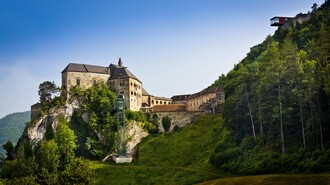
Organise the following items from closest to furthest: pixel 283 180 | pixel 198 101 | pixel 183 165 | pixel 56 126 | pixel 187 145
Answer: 1. pixel 283 180
2. pixel 183 165
3. pixel 187 145
4. pixel 56 126
5. pixel 198 101

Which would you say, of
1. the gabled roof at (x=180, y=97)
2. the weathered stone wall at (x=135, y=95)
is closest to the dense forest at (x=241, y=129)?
the weathered stone wall at (x=135, y=95)

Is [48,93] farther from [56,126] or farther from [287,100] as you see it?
[287,100]

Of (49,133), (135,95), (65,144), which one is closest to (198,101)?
(135,95)

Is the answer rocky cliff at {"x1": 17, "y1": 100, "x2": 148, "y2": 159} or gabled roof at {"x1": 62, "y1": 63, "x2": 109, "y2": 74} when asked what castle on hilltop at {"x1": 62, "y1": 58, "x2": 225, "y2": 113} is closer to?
gabled roof at {"x1": 62, "y1": 63, "x2": 109, "y2": 74}

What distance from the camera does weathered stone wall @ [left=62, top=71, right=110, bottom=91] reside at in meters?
89.3

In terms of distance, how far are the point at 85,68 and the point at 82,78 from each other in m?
2.84

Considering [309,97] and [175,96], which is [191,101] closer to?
[175,96]

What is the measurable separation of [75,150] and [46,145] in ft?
25.3

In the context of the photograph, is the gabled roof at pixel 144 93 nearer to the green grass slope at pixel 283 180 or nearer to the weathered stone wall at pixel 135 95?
the weathered stone wall at pixel 135 95

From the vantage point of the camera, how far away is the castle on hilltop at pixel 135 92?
283ft

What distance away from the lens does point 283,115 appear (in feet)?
169

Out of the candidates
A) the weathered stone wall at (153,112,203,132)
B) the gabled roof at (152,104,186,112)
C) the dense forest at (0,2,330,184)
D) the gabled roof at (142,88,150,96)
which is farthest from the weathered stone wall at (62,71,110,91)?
the weathered stone wall at (153,112,203,132)

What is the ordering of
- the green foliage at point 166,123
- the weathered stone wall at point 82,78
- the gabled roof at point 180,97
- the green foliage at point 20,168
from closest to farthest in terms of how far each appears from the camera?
1. the green foliage at point 20,168
2. the green foliage at point 166,123
3. the weathered stone wall at point 82,78
4. the gabled roof at point 180,97

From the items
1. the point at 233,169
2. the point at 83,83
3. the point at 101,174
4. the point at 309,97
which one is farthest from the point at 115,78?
the point at 309,97
